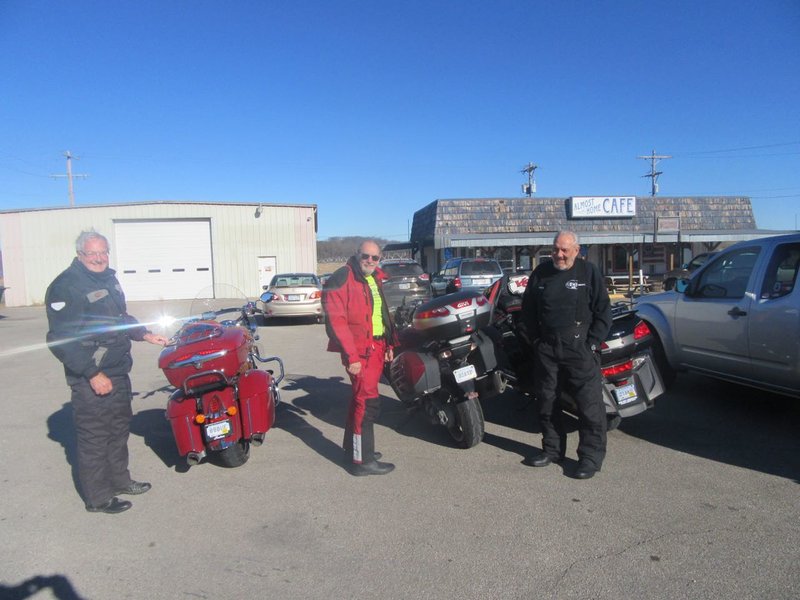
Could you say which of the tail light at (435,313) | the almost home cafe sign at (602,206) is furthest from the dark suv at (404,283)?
the almost home cafe sign at (602,206)

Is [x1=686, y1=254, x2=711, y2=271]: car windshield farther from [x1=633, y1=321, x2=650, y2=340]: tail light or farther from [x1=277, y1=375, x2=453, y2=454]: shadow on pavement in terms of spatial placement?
[x1=277, y1=375, x2=453, y2=454]: shadow on pavement

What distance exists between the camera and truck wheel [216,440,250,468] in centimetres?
460

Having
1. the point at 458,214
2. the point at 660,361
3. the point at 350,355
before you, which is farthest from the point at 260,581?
the point at 458,214

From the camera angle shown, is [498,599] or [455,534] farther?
[455,534]

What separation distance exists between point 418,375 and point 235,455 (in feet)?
5.53

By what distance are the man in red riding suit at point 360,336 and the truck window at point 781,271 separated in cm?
365

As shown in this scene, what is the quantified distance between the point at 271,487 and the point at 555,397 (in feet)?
7.71

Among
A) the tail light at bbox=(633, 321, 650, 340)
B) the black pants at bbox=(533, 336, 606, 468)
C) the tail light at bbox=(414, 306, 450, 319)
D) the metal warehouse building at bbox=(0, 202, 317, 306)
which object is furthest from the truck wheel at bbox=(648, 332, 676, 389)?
the metal warehouse building at bbox=(0, 202, 317, 306)

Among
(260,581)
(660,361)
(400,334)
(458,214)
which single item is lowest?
(260,581)

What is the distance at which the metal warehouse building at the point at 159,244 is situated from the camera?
27266 millimetres

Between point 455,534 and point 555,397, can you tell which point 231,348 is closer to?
point 455,534

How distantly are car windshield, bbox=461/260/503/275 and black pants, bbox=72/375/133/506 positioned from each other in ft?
46.6

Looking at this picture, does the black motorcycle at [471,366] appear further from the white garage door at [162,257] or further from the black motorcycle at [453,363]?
the white garage door at [162,257]

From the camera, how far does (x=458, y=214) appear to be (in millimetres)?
26578
